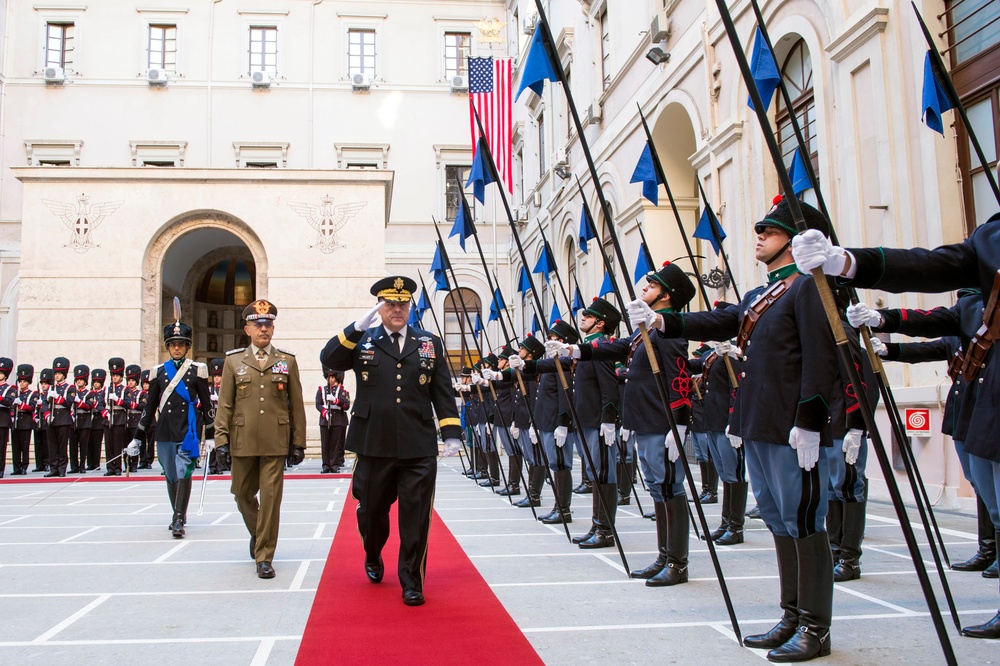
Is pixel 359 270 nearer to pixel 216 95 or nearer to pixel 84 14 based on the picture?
pixel 216 95

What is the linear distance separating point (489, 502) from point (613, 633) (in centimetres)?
665

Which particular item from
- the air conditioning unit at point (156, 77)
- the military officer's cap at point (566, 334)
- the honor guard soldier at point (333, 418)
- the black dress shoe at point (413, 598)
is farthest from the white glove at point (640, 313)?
the air conditioning unit at point (156, 77)

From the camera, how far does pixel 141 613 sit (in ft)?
15.9

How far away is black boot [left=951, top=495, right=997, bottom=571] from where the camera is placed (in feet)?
18.6

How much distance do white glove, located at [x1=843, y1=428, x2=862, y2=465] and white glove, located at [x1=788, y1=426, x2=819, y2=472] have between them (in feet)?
6.98

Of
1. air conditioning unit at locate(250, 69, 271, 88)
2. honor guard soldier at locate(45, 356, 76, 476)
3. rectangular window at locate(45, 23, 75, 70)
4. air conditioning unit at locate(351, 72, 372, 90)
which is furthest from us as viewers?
air conditioning unit at locate(351, 72, 372, 90)

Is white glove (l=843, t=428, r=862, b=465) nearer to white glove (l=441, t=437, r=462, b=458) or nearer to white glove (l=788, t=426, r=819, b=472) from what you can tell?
white glove (l=788, t=426, r=819, b=472)

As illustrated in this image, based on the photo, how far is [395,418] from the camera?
5.44 meters

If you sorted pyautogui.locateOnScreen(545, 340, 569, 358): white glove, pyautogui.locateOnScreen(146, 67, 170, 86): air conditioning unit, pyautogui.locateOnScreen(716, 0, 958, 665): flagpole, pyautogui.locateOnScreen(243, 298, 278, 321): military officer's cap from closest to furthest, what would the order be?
pyautogui.locateOnScreen(716, 0, 958, 665): flagpole → pyautogui.locateOnScreen(545, 340, 569, 358): white glove → pyautogui.locateOnScreen(243, 298, 278, 321): military officer's cap → pyautogui.locateOnScreen(146, 67, 170, 86): air conditioning unit

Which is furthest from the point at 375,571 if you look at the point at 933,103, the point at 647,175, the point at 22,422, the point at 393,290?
the point at 22,422

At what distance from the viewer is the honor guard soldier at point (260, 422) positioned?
20.8ft

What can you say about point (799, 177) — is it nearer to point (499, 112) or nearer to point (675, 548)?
point (675, 548)

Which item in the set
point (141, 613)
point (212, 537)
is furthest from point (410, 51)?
point (141, 613)

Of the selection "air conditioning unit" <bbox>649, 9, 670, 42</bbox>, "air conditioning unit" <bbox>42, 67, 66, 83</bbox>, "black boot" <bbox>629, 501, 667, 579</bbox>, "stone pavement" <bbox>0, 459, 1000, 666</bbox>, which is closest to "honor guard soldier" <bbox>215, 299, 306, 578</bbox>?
"stone pavement" <bbox>0, 459, 1000, 666</bbox>
